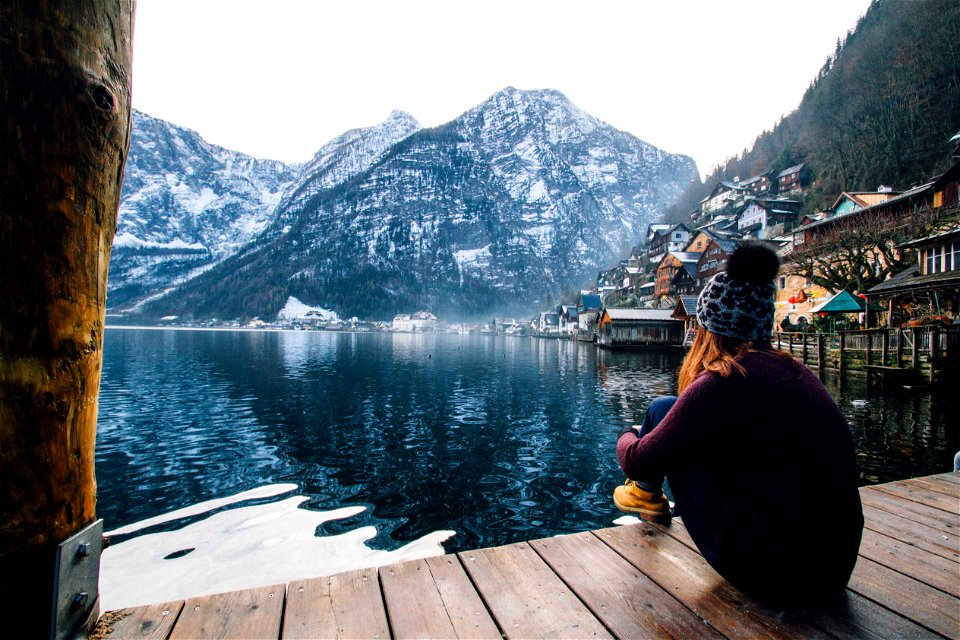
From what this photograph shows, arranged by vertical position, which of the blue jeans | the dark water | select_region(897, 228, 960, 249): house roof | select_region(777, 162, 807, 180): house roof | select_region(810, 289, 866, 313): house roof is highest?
select_region(777, 162, 807, 180): house roof

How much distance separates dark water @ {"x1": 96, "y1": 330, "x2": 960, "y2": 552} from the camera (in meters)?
8.34

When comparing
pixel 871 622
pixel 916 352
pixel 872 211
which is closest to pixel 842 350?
pixel 916 352

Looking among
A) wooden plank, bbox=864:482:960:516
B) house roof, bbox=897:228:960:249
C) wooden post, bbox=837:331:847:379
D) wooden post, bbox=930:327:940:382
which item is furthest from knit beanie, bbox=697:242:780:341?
house roof, bbox=897:228:960:249

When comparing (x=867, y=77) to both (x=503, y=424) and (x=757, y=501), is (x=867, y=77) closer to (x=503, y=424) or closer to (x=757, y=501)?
(x=503, y=424)

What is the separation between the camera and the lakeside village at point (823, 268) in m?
23.6

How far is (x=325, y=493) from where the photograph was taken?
9.20 metres

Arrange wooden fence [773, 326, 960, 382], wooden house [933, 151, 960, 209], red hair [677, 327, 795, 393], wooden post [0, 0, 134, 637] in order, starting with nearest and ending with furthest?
1. wooden post [0, 0, 134, 637]
2. red hair [677, 327, 795, 393]
3. wooden fence [773, 326, 960, 382]
4. wooden house [933, 151, 960, 209]

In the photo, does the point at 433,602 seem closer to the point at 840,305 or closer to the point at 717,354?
the point at 717,354

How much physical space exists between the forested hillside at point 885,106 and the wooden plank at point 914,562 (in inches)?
2576

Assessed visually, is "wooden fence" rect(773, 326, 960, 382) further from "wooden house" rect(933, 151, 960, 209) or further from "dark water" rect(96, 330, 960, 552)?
"wooden house" rect(933, 151, 960, 209)

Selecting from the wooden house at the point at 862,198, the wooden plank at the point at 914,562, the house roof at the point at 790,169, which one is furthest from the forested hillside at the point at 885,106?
the wooden plank at the point at 914,562

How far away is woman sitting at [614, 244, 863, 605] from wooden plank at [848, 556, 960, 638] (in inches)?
19.3

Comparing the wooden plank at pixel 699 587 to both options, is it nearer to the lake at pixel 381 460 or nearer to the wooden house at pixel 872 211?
the lake at pixel 381 460

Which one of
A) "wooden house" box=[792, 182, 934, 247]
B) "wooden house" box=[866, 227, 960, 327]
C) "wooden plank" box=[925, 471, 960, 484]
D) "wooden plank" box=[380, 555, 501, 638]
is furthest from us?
"wooden house" box=[792, 182, 934, 247]
